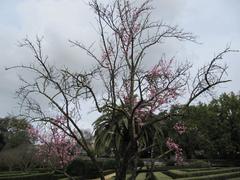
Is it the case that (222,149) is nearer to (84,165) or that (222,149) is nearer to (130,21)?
(84,165)

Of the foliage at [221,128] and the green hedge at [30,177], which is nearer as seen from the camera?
the green hedge at [30,177]

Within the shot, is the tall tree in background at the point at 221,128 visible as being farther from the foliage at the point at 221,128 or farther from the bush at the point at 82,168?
the bush at the point at 82,168

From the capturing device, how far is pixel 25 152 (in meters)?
48.1

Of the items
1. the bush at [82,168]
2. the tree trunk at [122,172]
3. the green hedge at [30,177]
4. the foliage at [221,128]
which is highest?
the foliage at [221,128]

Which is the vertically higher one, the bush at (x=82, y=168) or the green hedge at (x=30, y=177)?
the bush at (x=82, y=168)

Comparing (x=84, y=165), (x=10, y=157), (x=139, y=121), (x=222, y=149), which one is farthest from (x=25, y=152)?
(x=139, y=121)

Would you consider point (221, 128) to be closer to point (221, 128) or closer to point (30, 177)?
point (221, 128)

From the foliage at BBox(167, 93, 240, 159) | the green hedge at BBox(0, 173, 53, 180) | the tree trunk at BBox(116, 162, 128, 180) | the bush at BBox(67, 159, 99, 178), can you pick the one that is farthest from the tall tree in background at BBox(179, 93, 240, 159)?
the tree trunk at BBox(116, 162, 128, 180)

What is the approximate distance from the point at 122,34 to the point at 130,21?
27cm

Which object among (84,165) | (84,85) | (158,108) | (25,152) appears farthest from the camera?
(25,152)

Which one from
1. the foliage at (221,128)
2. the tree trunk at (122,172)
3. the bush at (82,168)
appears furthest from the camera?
the foliage at (221,128)

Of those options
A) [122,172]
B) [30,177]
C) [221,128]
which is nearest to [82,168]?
[30,177]

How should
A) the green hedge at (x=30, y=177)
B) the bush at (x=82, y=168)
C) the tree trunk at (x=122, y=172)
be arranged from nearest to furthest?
1. the tree trunk at (x=122, y=172)
2. the green hedge at (x=30, y=177)
3. the bush at (x=82, y=168)

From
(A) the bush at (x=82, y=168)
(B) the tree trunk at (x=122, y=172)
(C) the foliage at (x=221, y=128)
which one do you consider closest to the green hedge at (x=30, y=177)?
(A) the bush at (x=82, y=168)
